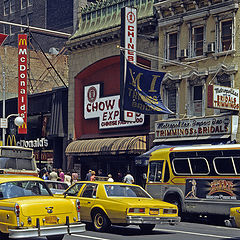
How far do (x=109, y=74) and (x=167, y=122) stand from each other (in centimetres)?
760

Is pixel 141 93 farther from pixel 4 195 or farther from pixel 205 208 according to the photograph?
pixel 4 195

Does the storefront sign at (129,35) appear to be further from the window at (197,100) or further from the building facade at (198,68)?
the window at (197,100)

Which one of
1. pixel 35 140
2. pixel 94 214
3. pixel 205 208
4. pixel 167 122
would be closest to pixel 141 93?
pixel 167 122

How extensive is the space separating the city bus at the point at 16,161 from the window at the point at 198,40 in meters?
11.4

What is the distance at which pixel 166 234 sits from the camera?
17.5 metres

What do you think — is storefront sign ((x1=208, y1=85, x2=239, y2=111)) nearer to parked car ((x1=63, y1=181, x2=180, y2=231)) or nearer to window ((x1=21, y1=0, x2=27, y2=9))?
parked car ((x1=63, y1=181, x2=180, y2=231))

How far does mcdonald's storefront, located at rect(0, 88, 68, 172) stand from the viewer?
43.0 meters

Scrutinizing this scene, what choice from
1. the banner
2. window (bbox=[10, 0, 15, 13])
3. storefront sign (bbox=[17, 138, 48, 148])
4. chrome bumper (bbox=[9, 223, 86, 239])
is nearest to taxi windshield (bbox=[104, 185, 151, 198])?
chrome bumper (bbox=[9, 223, 86, 239])

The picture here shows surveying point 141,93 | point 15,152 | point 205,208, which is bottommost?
point 205,208

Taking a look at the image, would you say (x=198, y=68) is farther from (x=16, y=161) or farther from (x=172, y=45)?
(x=16, y=161)

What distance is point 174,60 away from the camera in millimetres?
34500

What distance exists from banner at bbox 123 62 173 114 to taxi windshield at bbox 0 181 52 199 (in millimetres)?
16282

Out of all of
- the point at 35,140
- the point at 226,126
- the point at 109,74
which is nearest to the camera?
the point at 226,126

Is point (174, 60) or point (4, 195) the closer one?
point (4, 195)
